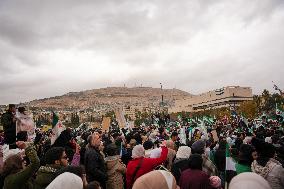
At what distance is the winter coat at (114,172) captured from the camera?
7695mm

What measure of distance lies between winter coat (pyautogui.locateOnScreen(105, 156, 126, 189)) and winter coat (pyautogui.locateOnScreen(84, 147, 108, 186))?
0.67 feet

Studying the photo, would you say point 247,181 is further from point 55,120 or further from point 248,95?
point 248,95

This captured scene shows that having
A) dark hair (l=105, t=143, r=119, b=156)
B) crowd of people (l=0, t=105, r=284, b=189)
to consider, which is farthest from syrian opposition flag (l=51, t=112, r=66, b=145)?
dark hair (l=105, t=143, r=119, b=156)

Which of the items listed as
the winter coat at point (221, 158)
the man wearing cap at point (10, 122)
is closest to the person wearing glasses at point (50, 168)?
the man wearing cap at point (10, 122)

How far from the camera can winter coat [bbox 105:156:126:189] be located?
25.2ft

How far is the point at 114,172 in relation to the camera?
7.73 meters

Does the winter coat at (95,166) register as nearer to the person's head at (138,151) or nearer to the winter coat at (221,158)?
the person's head at (138,151)

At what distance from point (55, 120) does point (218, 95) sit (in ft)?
475

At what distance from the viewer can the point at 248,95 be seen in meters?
149

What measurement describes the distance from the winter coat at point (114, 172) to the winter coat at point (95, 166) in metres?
0.20

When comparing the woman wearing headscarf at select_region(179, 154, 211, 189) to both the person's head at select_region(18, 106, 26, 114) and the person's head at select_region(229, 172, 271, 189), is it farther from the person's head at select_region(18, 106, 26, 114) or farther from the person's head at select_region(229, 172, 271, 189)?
the person's head at select_region(18, 106, 26, 114)

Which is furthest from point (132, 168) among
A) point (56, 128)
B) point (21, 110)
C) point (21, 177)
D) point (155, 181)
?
point (21, 110)

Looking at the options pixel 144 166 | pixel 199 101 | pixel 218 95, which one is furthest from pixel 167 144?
pixel 199 101

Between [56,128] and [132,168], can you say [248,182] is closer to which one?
[132,168]
